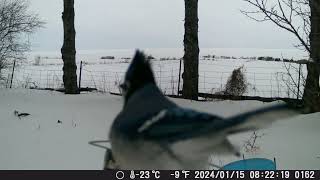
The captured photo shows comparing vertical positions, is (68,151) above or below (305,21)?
below

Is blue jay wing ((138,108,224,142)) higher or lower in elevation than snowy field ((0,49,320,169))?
higher

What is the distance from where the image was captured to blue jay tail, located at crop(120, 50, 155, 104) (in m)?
1.24

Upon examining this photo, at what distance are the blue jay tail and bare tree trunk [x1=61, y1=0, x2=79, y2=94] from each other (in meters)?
9.16

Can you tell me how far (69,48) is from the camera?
404 inches

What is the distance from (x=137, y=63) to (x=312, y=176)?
112 centimetres

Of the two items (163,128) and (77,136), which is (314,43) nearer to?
(77,136)

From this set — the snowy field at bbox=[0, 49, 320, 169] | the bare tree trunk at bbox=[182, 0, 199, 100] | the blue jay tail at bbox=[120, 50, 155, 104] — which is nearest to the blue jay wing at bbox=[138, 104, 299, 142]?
the blue jay tail at bbox=[120, 50, 155, 104]

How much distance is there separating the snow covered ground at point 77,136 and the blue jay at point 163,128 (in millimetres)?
2528

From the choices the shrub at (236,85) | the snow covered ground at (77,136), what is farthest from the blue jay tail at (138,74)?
the shrub at (236,85)

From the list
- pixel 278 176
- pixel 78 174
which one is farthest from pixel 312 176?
pixel 78 174

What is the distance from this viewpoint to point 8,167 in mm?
4609

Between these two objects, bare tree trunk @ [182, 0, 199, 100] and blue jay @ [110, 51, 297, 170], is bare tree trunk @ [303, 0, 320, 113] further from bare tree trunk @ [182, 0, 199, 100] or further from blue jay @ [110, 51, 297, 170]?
bare tree trunk @ [182, 0, 199, 100]

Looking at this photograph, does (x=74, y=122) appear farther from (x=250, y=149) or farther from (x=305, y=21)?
(x=305, y=21)

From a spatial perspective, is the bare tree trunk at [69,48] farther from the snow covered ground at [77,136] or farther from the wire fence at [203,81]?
the snow covered ground at [77,136]
